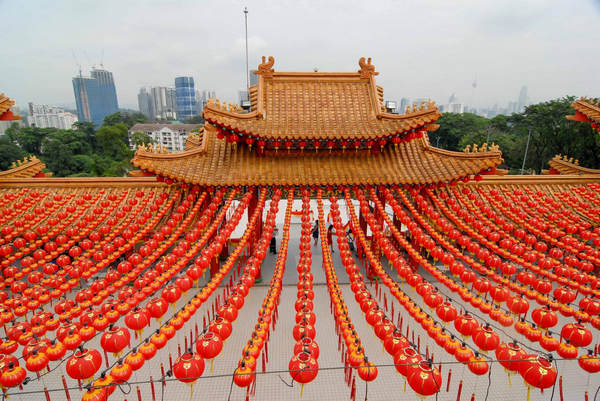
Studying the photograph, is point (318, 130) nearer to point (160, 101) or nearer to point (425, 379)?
point (425, 379)

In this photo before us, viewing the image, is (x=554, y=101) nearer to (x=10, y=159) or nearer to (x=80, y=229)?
(x=80, y=229)

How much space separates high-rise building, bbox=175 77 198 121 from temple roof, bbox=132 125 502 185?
119 m

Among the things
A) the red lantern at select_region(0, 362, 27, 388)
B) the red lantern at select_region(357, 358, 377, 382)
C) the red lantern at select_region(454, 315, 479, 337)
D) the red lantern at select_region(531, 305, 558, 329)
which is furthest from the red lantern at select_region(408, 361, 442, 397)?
the red lantern at select_region(0, 362, 27, 388)

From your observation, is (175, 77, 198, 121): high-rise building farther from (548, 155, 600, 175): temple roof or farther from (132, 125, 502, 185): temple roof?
(548, 155, 600, 175): temple roof

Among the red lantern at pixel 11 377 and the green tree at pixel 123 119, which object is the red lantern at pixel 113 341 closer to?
the red lantern at pixel 11 377

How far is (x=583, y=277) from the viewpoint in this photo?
711 centimetres

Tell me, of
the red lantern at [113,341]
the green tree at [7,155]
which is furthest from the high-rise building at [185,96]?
the red lantern at [113,341]

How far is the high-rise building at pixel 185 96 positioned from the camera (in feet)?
389

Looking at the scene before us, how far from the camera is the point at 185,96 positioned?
120500 millimetres

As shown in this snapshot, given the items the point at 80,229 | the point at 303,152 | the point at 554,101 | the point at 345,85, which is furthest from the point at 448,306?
the point at 554,101

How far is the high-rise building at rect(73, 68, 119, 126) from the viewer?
100 m

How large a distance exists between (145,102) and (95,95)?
25.9 meters

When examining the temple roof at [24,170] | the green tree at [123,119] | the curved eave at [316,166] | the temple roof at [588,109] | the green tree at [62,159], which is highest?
the green tree at [123,119]

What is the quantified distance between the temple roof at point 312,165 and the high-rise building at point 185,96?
391ft
